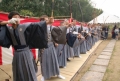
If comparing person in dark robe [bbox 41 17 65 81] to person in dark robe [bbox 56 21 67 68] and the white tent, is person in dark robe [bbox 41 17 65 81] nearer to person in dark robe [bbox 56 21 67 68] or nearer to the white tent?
person in dark robe [bbox 56 21 67 68]

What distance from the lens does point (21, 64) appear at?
247cm

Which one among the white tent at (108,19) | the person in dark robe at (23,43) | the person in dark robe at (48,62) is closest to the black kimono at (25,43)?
the person in dark robe at (23,43)

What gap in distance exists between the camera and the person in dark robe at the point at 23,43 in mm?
2357

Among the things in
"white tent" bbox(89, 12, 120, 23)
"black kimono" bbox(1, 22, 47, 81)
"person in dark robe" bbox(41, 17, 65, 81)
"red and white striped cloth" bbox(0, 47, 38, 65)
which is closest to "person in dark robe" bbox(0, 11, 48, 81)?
"black kimono" bbox(1, 22, 47, 81)

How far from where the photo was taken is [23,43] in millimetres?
2396

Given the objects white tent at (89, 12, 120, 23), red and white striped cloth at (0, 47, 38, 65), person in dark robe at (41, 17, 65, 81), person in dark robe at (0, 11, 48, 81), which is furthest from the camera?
white tent at (89, 12, 120, 23)

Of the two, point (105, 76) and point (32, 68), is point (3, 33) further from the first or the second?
point (105, 76)

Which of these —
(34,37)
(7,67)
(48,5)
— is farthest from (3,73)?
(48,5)

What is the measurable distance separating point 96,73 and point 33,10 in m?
7.86

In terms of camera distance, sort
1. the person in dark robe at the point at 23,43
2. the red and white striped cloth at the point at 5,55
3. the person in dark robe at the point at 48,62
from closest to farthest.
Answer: the person in dark robe at the point at 23,43 < the person in dark robe at the point at 48,62 < the red and white striped cloth at the point at 5,55

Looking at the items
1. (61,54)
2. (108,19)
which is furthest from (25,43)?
(108,19)

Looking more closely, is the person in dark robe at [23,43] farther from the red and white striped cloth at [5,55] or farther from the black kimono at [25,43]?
the red and white striped cloth at [5,55]

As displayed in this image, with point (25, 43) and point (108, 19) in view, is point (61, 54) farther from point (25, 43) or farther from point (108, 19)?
point (108, 19)

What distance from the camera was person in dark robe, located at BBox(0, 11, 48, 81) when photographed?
7.73 feet
